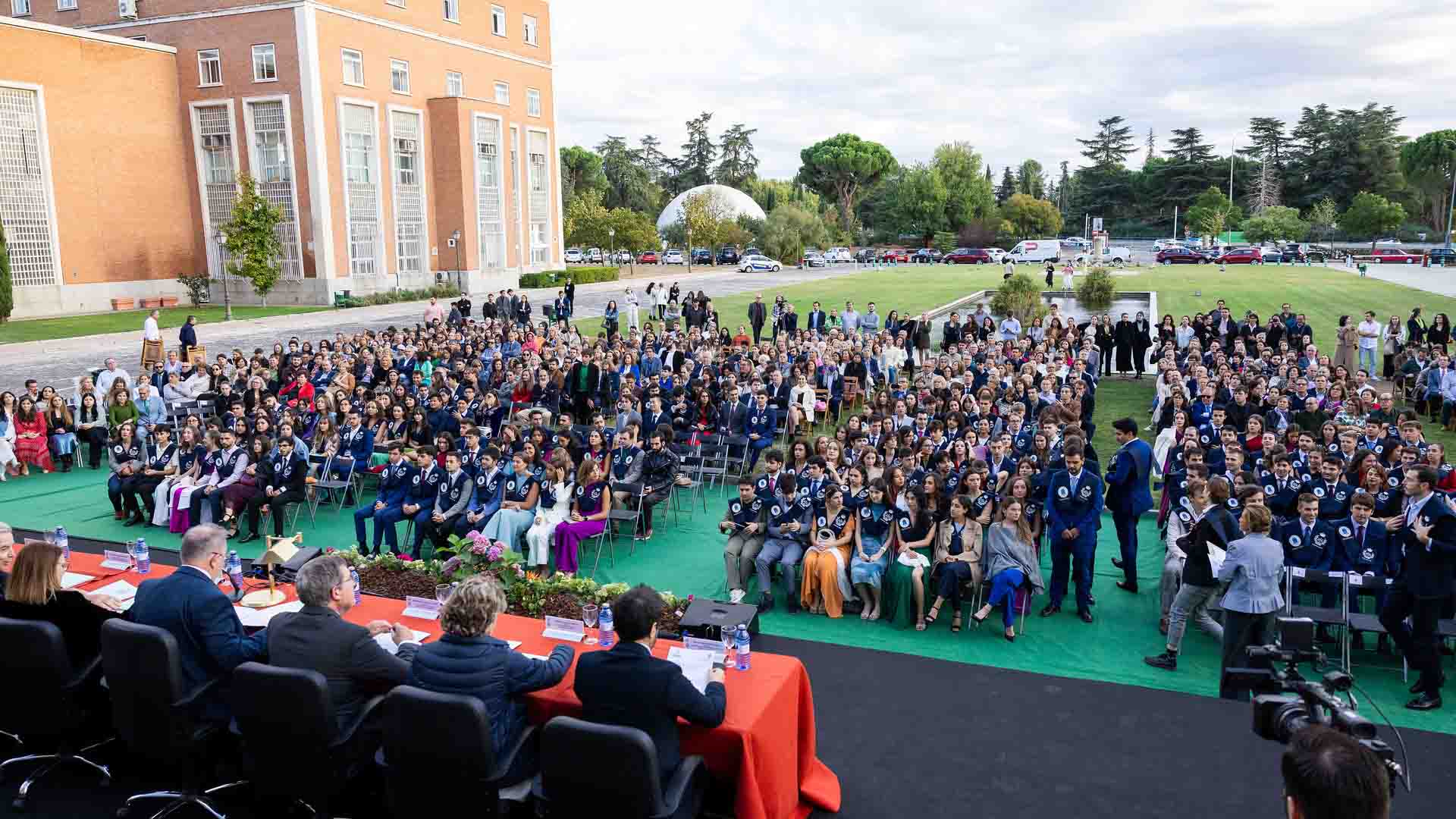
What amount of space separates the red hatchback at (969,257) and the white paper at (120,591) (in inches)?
2793

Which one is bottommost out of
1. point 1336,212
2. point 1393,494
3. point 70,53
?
point 1393,494

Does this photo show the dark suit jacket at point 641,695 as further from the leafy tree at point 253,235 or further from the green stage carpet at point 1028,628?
the leafy tree at point 253,235

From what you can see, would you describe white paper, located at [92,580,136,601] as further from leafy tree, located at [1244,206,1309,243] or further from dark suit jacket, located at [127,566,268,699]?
leafy tree, located at [1244,206,1309,243]

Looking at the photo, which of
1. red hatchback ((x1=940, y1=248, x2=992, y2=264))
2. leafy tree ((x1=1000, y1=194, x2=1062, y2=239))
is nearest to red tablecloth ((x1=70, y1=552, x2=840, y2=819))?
red hatchback ((x1=940, y1=248, x2=992, y2=264))

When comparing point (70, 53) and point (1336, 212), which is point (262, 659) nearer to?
point (70, 53)

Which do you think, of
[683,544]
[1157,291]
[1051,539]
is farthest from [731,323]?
[1051,539]

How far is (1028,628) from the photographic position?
319 inches

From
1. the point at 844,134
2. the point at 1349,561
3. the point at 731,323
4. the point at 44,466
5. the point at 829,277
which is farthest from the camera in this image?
the point at 844,134

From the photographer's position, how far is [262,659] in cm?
493

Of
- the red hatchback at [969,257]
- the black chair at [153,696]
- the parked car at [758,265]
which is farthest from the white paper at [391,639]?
the red hatchback at [969,257]

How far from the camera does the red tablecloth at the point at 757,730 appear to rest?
4.49m

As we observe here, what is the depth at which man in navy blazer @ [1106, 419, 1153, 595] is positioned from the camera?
8.81 m

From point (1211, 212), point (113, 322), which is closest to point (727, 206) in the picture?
point (1211, 212)

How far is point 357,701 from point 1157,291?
41.6 metres
